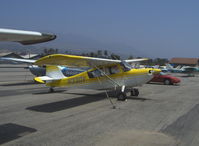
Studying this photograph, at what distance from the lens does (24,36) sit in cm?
471

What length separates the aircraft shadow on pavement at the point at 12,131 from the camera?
209 inches

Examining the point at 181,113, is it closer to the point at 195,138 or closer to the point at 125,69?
the point at 195,138

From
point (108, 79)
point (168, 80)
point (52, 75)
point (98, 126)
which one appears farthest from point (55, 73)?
point (168, 80)

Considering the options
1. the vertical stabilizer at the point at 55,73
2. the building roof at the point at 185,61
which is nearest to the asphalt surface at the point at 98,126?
the vertical stabilizer at the point at 55,73

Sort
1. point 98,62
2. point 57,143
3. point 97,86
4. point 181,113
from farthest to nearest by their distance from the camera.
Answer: point 97,86 → point 98,62 → point 181,113 → point 57,143

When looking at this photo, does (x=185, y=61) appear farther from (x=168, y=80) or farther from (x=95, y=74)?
(x=95, y=74)

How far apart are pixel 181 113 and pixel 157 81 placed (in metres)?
14.1

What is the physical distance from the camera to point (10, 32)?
14.4 feet

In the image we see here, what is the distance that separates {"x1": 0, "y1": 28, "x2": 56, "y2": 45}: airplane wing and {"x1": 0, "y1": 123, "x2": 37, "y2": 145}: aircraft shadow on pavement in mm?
2369

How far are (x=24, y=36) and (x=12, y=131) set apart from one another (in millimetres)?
2772

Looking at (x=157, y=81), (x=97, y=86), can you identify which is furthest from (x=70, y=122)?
(x=157, y=81)

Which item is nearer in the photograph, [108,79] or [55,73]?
[108,79]

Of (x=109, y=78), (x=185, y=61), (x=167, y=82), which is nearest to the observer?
(x=109, y=78)

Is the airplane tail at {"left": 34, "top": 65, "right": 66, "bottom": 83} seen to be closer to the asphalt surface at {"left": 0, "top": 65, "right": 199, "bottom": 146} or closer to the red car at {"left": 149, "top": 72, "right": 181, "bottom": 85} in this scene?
the asphalt surface at {"left": 0, "top": 65, "right": 199, "bottom": 146}
